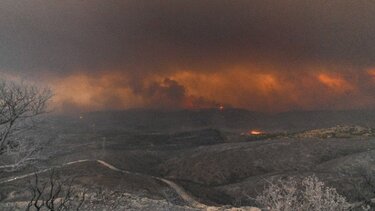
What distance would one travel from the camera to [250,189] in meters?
125

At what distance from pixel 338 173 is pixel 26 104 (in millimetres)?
101634

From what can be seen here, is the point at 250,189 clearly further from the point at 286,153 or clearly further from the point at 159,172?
the point at 159,172

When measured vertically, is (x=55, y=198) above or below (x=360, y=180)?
above

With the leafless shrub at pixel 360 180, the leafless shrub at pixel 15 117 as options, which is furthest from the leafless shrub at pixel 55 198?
the leafless shrub at pixel 360 180

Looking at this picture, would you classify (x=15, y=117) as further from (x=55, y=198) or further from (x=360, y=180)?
(x=360, y=180)

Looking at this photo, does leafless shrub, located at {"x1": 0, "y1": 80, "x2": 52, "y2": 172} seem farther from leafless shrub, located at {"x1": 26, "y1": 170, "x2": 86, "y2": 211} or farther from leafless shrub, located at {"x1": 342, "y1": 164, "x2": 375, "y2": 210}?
leafless shrub, located at {"x1": 342, "y1": 164, "x2": 375, "y2": 210}

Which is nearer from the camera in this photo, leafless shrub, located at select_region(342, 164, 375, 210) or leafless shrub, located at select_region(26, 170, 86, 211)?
leafless shrub, located at select_region(26, 170, 86, 211)

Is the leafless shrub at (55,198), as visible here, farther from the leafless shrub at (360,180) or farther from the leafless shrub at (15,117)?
the leafless shrub at (360,180)

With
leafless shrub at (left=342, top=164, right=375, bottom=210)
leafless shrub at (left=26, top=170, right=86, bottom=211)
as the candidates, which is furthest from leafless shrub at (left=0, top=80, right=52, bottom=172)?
leafless shrub at (left=342, top=164, right=375, bottom=210)

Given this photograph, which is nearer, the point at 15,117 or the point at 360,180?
the point at 15,117

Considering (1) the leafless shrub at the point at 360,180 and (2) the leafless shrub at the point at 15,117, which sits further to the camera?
(1) the leafless shrub at the point at 360,180

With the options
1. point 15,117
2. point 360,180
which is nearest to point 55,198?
point 15,117

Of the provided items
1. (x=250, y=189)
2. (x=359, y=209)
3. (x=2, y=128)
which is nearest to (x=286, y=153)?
(x=250, y=189)

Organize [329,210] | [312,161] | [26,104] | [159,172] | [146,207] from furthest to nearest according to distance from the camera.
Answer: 1. [159,172]
2. [312,161]
3. [146,207]
4. [329,210]
5. [26,104]
